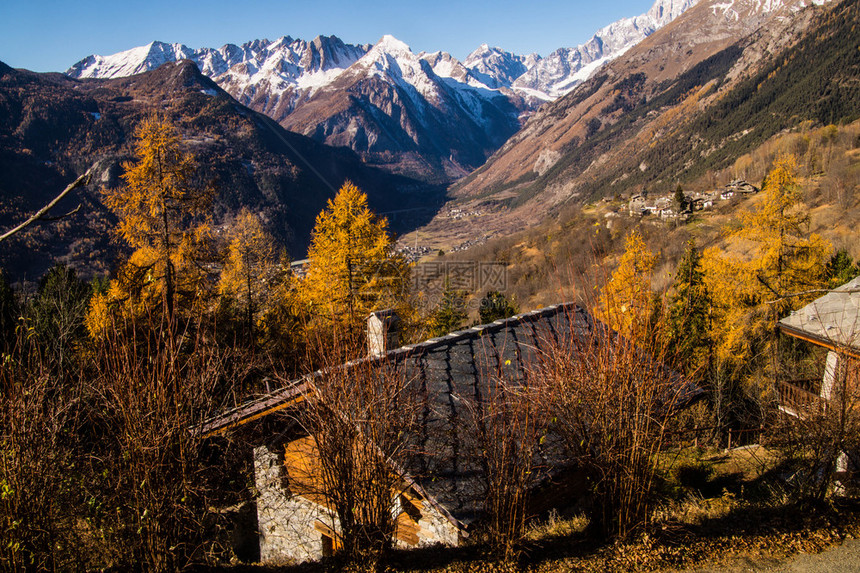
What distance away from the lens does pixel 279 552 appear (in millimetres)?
8211

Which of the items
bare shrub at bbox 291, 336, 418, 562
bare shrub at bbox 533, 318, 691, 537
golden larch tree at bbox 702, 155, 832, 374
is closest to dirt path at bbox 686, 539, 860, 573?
bare shrub at bbox 533, 318, 691, 537

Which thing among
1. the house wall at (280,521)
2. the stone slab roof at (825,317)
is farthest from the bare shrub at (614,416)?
the stone slab roof at (825,317)

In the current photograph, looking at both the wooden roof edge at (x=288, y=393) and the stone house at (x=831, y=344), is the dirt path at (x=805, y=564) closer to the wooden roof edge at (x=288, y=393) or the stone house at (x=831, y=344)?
the stone house at (x=831, y=344)

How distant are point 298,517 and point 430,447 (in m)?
3.90

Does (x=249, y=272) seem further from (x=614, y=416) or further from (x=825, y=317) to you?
(x=825, y=317)

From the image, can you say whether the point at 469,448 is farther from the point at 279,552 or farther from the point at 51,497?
the point at 279,552

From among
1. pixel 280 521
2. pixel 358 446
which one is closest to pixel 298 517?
pixel 280 521

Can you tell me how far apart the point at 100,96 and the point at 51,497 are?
21145cm

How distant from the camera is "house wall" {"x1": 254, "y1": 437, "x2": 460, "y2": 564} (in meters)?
5.76

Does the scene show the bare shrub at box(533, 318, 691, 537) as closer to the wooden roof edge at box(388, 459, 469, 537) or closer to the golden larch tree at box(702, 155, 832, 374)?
the wooden roof edge at box(388, 459, 469, 537)

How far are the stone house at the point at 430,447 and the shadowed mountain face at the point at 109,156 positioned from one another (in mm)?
100848

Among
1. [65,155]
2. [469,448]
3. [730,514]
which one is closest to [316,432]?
[469,448]

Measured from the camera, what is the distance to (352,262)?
16.7 m

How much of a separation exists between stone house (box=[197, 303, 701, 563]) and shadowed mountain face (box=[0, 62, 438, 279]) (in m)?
101
